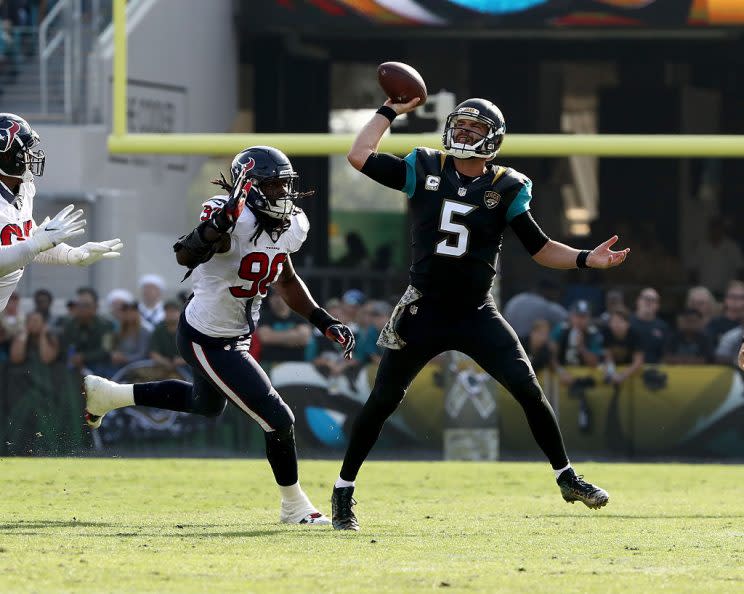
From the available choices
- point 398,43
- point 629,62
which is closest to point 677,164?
point 629,62

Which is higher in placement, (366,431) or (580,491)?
(366,431)

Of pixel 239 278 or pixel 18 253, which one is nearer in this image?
pixel 18 253

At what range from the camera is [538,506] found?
27.8ft

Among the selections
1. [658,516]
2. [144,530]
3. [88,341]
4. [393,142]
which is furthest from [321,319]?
[88,341]

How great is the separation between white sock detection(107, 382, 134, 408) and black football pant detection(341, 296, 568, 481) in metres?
1.18

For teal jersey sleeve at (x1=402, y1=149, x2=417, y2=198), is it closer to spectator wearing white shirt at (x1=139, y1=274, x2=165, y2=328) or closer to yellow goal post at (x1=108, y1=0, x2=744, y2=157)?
yellow goal post at (x1=108, y1=0, x2=744, y2=157)

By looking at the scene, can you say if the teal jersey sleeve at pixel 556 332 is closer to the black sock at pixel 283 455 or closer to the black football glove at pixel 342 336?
the black football glove at pixel 342 336

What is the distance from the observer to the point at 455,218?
6.98 meters

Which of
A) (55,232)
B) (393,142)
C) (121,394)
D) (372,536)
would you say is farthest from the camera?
(393,142)

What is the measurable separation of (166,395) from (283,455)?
2.41 feet

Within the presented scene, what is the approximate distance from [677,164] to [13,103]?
25.7ft

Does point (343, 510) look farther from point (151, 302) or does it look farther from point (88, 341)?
point (151, 302)

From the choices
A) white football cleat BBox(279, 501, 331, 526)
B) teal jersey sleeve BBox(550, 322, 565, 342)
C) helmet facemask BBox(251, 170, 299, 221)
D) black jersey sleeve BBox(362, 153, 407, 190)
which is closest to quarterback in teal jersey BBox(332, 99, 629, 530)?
black jersey sleeve BBox(362, 153, 407, 190)

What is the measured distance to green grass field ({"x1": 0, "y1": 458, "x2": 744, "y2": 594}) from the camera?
5.35 meters
